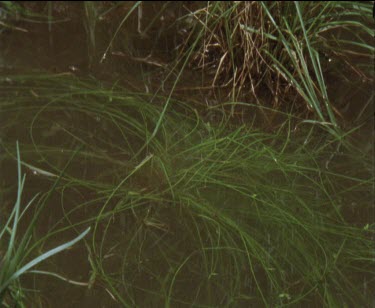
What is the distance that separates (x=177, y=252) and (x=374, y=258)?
0.38 meters

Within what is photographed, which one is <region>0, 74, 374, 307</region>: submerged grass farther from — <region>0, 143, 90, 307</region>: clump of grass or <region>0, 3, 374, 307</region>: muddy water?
<region>0, 143, 90, 307</region>: clump of grass

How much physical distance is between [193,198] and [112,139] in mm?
281

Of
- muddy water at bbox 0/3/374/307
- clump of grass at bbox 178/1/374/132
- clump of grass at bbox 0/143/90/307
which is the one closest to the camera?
clump of grass at bbox 0/143/90/307

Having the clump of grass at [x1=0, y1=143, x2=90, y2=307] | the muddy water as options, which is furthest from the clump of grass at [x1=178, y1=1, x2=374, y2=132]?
the clump of grass at [x1=0, y1=143, x2=90, y2=307]

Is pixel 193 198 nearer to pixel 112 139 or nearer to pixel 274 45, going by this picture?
pixel 112 139

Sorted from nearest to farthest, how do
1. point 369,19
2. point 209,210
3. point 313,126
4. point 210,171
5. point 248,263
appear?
1. point 248,263
2. point 209,210
3. point 210,171
4. point 313,126
5. point 369,19

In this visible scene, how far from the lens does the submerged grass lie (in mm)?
1550

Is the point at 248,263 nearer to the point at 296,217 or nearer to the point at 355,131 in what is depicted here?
the point at 296,217

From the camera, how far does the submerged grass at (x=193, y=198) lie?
1550 mm

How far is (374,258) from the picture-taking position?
1.65 meters

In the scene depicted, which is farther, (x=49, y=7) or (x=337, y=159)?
(x=49, y=7)

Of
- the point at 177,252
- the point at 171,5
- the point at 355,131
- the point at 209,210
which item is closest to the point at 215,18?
the point at 171,5

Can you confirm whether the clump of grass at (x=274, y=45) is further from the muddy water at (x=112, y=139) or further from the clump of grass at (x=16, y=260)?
the clump of grass at (x=16, y=260)

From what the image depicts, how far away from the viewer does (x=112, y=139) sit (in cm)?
195
